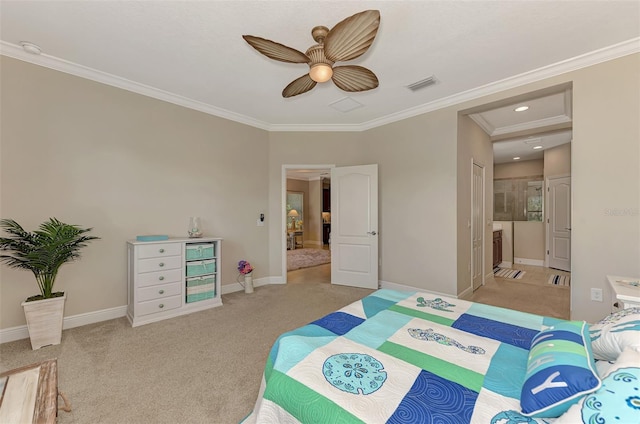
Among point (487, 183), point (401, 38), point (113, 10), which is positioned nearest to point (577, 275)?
point (487, 183)

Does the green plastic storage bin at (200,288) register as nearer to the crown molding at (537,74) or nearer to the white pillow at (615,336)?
the white pillow at (615,336)

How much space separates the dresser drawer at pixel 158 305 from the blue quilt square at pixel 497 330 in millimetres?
3001

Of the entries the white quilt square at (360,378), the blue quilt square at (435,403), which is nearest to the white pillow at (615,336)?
the blue quilt square at (435,403)

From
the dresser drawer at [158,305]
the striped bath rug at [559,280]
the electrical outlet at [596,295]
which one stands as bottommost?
the striped bath rug at [559,280]

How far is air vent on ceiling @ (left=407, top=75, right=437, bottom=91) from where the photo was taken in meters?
3.07

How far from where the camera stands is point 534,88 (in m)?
2.96

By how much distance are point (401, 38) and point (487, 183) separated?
359 centimetres

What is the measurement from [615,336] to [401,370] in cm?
86

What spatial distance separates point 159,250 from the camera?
9.90 feet

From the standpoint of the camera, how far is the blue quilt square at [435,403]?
2.84ft

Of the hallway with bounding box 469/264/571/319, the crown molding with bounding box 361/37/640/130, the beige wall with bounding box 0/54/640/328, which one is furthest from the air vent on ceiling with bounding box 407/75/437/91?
the hallway with bounding box 469/264/571/319

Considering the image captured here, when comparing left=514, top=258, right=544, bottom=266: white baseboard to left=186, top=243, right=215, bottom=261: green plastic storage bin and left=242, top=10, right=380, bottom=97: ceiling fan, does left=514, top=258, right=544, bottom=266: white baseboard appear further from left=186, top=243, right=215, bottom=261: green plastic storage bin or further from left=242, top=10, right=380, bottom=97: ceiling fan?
left=186, top=243, right=215, bottom=261: green plastic storage bin

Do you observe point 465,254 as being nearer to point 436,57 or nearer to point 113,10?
point 436,57

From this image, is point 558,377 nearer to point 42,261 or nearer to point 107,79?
point 42,261
